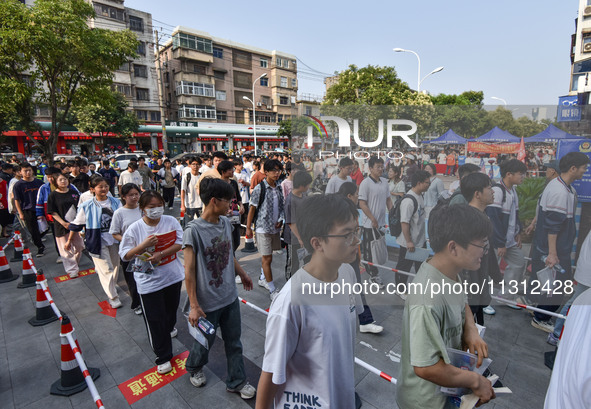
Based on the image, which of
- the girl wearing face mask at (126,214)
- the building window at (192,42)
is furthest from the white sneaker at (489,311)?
the building window at (192,42)

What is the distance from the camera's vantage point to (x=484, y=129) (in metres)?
2.13

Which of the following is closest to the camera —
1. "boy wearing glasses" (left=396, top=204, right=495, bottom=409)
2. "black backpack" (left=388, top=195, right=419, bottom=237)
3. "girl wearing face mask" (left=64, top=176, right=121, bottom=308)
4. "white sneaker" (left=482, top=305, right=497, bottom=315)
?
"boy wearing glasses" (left=396, top=204, right=495, bottom=409)

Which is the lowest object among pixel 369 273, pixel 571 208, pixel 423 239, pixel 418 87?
pixel 369 273

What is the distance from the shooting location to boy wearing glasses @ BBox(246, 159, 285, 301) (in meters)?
4.54

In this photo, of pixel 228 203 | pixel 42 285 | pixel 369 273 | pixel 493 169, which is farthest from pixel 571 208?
pixel 42 285

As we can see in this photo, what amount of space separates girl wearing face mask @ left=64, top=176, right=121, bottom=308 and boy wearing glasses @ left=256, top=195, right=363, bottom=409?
3.77 meters

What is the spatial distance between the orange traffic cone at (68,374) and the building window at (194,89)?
126ft

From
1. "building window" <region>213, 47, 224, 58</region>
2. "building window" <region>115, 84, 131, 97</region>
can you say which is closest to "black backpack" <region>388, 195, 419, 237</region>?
"building window" <region>115, 84, 131, 97</region>

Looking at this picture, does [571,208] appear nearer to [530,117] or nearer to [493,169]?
[493,169]

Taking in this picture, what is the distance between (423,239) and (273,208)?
2.16 m

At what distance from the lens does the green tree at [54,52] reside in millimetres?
9125

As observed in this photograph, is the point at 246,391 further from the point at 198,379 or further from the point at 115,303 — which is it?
the point at 115,303

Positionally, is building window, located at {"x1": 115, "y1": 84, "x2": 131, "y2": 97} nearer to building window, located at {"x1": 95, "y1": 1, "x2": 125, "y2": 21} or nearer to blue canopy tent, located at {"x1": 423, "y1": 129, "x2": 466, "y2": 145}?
building window, located at {"x1": 95, "y1": 1, "x2": 125, "y2": 21}

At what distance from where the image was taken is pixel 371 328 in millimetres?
3633
